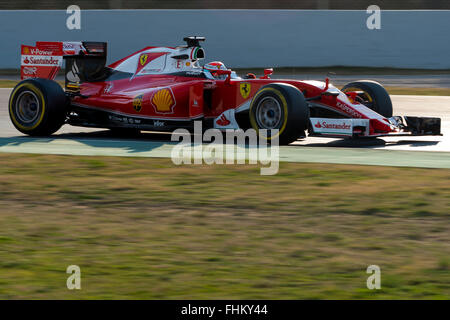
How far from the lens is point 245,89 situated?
34.7 feet

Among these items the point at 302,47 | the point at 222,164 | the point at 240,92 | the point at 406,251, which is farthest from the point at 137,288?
the point at 302,47

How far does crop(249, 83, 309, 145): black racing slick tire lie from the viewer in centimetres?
971

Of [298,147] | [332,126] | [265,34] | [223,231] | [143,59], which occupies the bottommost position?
[223,231]

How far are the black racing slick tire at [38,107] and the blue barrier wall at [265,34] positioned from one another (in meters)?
16.6

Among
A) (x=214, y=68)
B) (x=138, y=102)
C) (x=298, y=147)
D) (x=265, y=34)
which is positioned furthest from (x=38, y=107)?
(x=265, y=34)

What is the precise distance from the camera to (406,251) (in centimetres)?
512

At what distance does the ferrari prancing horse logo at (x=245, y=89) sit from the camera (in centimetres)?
1054

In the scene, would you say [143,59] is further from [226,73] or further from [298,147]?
[298,147]

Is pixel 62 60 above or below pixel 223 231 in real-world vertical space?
above

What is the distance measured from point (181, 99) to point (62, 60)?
2.46 metres

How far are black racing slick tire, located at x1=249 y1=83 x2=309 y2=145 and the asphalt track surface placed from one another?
0.76 ft

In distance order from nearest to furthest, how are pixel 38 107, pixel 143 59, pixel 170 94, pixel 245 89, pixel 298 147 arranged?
pixel 298 147 → pixel 245 89 → pixel 170 94 → pixel 38 107 → pixel 143 59

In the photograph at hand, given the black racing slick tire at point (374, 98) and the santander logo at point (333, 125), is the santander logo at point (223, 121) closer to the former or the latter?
the santander logo at point (333, 125)

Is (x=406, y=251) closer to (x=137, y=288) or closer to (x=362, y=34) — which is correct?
(x=137, y=288)
